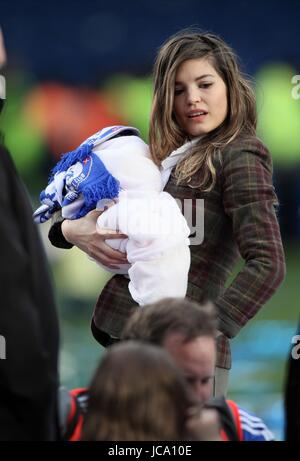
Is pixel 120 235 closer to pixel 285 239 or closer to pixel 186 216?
pixel 186 216

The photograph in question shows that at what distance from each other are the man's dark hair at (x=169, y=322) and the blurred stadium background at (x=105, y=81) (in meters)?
4.67

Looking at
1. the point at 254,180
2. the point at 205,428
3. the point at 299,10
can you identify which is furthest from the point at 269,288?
the point at 299,10

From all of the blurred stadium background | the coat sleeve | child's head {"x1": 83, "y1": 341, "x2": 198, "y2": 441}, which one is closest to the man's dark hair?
child's head {"x1": 83, "y1": 341, "x2": 198, "y2": 441}

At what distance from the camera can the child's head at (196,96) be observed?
2168mm

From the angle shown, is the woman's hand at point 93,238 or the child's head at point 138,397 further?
the woman's hand at point 93,238

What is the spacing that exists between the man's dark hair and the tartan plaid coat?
330 millimetres

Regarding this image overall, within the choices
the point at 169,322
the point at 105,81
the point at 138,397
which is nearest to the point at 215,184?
the point at 169,322

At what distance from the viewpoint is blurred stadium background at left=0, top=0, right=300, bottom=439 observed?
6953mm

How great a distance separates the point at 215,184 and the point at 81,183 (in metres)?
0.29

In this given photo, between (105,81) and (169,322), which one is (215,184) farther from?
(105,81)

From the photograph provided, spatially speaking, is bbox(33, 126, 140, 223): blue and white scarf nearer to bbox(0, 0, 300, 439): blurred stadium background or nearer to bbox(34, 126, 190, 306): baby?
bbox(34, 126, 190, 306): baby

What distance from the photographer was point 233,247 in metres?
2.17

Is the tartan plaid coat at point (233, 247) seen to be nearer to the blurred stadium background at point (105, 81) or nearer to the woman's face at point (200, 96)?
the woman's face at point (200, 96)

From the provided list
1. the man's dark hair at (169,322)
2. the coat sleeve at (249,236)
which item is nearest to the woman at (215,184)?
the coat sleeve at (249,236)
